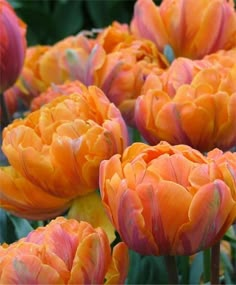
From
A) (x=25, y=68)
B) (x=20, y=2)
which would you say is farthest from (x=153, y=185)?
(x=20, y=2)

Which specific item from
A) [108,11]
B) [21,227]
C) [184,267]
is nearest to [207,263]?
[184,267]

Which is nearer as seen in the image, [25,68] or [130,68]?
[130,68]

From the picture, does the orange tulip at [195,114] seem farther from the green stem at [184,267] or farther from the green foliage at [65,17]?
the green foliage at [65,17]

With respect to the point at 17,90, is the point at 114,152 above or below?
above

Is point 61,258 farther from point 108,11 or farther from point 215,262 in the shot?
point 108,11

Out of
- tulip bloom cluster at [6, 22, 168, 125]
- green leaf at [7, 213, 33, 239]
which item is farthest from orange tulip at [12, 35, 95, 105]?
green leaf at [7, 213, 33, 239]

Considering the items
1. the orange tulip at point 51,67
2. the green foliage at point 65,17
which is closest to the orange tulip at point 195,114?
the orange tulip at point 51,67

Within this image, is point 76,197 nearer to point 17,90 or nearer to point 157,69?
point 157,69
